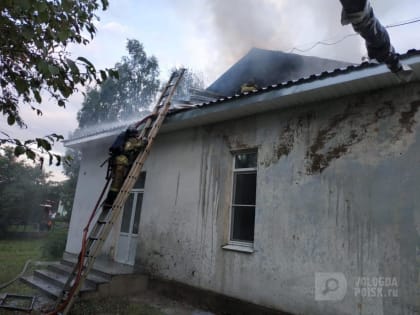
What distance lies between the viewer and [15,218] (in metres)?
19.7

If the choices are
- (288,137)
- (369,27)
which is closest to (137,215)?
(288,137)

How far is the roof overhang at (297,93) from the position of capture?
4.30m

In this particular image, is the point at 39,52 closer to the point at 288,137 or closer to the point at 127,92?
the point at 288,137

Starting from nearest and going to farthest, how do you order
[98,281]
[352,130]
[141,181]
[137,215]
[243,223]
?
[352,130]
[243,223]
[98,281]
[137,215]
[141,181]

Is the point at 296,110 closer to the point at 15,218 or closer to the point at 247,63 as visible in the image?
the point at 247,63

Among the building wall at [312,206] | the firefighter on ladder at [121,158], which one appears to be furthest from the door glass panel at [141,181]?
the firefighter on ladder at [121,158]

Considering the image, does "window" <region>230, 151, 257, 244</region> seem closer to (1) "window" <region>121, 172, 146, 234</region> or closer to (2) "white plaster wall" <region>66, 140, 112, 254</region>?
(1) "window" <region>121, 172, 146, 234</region>

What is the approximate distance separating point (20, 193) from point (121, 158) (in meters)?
16.6

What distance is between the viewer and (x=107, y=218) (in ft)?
18.4

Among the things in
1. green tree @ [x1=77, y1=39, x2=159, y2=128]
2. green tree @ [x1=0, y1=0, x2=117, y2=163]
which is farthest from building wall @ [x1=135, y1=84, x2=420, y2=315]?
green tree @ [x1=77, y1=39, x2=159, y2=128]

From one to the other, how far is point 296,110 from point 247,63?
6689 millimetres

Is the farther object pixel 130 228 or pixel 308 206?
pixel 130 228

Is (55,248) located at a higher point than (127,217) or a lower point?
lower

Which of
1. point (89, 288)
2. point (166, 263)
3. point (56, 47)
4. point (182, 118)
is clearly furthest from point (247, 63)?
point (56, 47)
